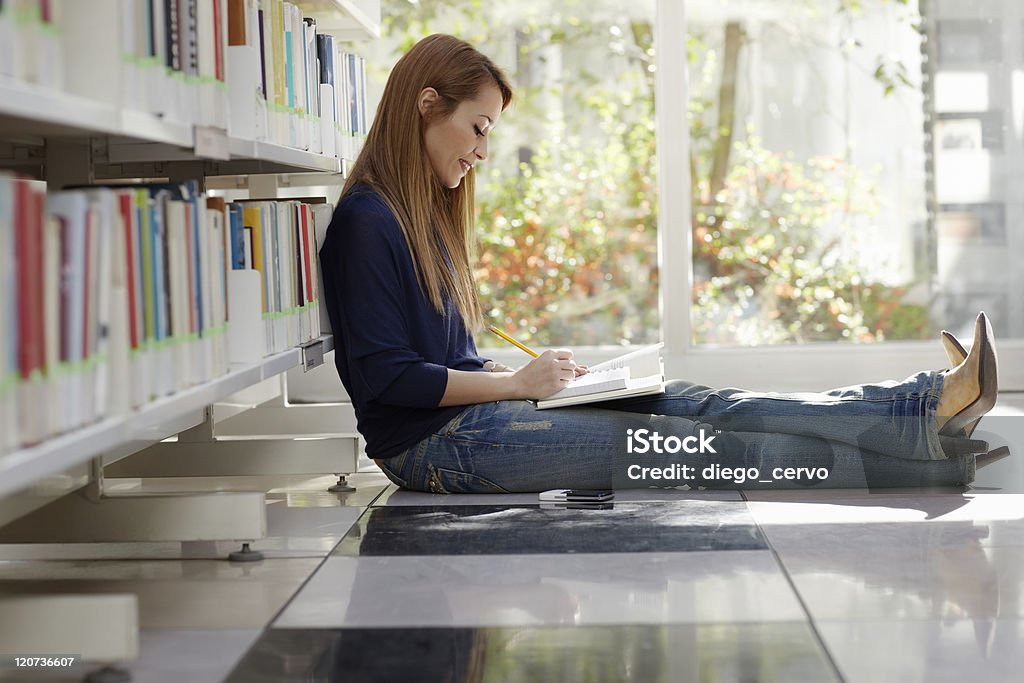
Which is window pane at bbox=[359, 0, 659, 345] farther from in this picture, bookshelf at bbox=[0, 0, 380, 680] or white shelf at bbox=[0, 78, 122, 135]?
white shelf at bbox=[0, 78, 122, 135]

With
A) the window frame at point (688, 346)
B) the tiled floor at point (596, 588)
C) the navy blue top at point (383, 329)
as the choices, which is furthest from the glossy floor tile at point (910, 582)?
the window frame at point (688, 346)

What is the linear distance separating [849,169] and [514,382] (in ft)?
6.10

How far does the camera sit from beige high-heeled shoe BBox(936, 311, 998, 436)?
2084mm

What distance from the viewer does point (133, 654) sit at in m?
1.31

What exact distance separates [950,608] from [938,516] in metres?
0.52

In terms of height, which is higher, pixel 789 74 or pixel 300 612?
pixel 789 74

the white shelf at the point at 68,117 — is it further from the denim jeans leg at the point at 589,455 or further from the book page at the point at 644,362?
the book page at the point at 644,362

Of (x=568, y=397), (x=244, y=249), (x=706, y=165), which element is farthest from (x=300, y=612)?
(x=706, y=165)

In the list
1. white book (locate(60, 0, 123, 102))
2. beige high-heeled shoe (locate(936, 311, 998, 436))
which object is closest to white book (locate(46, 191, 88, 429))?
white book (locate(60, 0, 123, 102))

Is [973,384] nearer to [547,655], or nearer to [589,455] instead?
[589,455]

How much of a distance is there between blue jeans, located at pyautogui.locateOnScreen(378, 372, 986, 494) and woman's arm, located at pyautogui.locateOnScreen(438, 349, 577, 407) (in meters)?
0.02

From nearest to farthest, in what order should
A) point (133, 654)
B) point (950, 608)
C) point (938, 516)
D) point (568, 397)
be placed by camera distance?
point (133, 654)
point (950, 608)
point (938, 516)
point (568, 397)

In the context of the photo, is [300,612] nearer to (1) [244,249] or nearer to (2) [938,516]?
(1) [244,249]

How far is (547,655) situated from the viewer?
1369 mm
